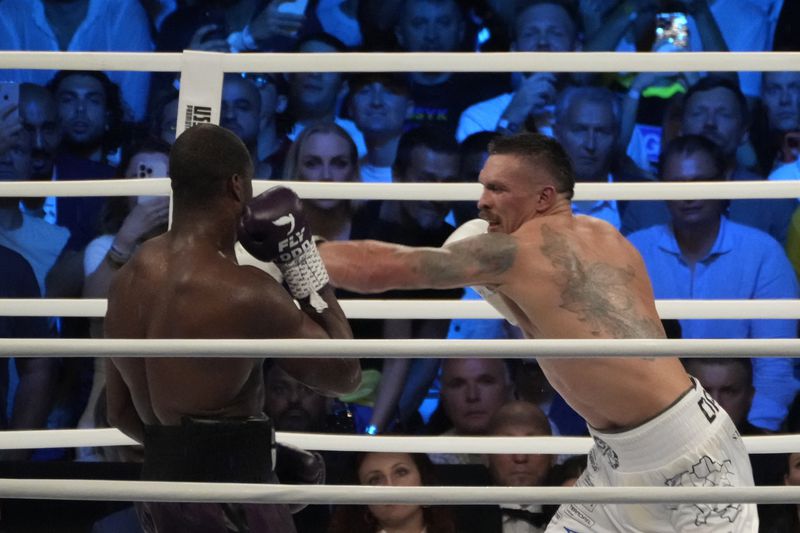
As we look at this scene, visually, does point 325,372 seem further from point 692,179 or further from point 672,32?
point 672,32

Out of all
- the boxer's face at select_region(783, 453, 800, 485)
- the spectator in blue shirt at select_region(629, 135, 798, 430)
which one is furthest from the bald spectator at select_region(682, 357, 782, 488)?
the boxer's face at select_region(783, 453, 800, 485)

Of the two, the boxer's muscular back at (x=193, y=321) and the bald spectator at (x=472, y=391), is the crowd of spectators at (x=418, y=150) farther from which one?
the boxer's muscular back at (x=193, y=321)

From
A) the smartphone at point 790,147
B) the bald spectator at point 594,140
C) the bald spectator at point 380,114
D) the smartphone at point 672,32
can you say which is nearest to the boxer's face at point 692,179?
the bald spectator at point 594,140

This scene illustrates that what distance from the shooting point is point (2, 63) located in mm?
1883

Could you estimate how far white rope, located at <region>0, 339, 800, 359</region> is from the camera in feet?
4.25

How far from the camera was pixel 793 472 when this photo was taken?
110 inches

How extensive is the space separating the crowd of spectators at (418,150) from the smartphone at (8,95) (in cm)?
2

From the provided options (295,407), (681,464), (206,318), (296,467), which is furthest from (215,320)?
(295,407)

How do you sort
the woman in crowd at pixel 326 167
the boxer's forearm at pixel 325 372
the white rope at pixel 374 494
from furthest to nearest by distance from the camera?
the woman in crowd at pixel 326 167, the boxer's forearm at pixel 325 372, the white rope at pixel 374 494

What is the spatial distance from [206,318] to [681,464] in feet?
2.57

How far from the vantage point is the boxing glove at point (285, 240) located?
5.35ft

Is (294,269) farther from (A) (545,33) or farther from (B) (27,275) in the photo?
(A) (545,33)

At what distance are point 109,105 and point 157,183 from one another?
1.70 meters

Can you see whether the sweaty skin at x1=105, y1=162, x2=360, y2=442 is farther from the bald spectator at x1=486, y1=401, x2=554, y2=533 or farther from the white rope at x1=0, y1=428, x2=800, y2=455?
the bald spectator at x1=486, y1=401, x2=554, y2=533
